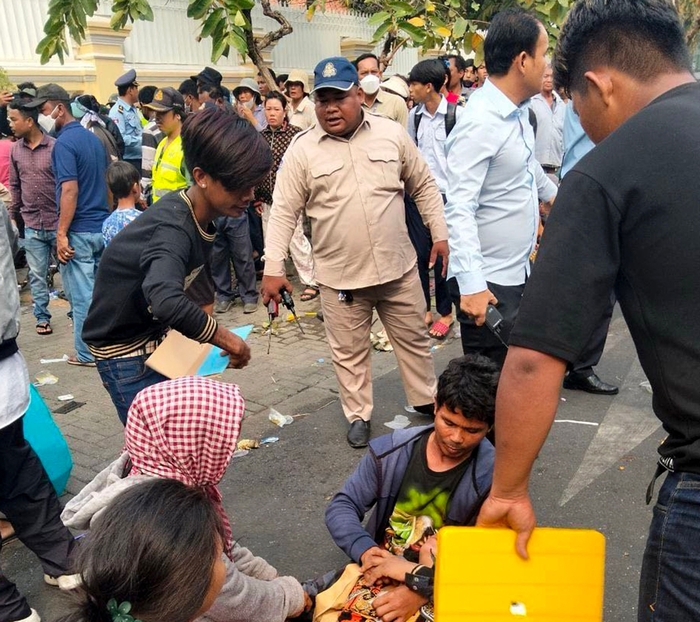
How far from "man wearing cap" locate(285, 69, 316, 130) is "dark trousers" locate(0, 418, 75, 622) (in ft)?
17.2

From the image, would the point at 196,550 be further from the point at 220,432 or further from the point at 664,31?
the point at 664,31

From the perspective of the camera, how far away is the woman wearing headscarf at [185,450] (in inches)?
87.0

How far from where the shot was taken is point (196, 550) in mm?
1676

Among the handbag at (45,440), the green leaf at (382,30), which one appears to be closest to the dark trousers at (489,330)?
the handbag at (45,440)

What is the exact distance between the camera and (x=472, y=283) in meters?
3.25

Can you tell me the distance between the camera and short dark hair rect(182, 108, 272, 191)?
2677mm

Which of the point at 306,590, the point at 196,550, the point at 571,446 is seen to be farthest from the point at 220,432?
the point at 571,446

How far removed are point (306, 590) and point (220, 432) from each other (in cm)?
80

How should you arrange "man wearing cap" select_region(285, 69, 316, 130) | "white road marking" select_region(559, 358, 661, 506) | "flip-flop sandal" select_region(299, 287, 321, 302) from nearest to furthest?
"white road marking" select_region(559, 358, 661, 506) < "flip-flop sandal" select_region(299, 287, 321, 302) < "man wearing cap" select_region(285, 69, 316, 130)

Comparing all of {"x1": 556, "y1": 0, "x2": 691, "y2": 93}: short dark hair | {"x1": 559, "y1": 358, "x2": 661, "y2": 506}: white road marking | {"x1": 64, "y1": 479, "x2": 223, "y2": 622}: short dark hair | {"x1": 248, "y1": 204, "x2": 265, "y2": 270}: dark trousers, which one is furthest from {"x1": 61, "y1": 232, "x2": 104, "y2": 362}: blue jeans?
{"x1": 556, "y1": 0, "x2": 691, "y2": 93}: short dark hair

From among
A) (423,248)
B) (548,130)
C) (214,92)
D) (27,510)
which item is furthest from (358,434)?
(214,92)

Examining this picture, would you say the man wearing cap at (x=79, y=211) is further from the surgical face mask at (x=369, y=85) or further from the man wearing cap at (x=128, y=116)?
the man wearing cap at (x=128, y=116)

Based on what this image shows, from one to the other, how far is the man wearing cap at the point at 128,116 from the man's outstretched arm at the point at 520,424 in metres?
8.32

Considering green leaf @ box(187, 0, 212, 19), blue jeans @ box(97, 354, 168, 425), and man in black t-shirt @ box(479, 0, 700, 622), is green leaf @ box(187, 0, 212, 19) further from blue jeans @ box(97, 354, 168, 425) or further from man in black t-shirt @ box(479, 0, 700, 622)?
man in black t-shirt @ box(479, 0, 700, 622)
